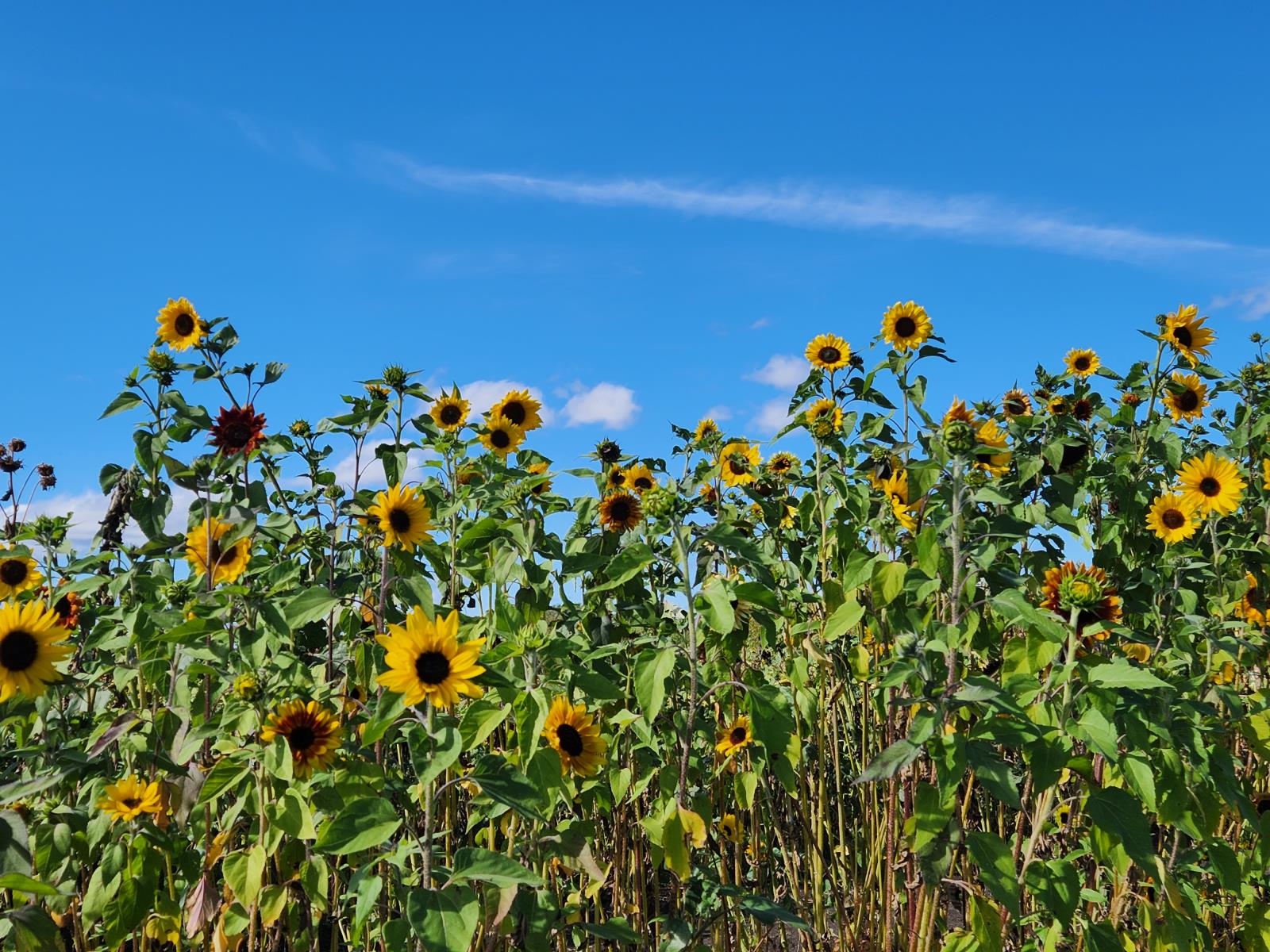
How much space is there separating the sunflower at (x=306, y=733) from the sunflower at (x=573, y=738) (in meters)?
0.45

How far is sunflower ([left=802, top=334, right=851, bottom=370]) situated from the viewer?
3.50m

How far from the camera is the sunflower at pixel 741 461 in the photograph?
11.3 feet

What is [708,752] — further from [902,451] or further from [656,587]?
[902,451]

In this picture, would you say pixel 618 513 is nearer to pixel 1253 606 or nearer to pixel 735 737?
pixel 735 737

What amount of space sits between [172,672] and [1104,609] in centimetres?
232

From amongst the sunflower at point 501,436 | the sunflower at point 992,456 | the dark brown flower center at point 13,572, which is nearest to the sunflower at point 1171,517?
the sunflower at point 992,456

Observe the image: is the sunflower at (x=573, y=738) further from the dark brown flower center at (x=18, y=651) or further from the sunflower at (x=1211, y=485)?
the sunflower at (x=1211, y=485)

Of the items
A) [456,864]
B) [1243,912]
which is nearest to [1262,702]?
[1243,912]

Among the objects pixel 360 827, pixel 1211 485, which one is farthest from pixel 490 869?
pixel 1211 485

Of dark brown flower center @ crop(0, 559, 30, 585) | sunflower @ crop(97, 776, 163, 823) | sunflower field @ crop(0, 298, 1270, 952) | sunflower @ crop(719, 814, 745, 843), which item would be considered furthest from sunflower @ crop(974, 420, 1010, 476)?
dark brown flower center @ crop(0, 559, 30, 585)

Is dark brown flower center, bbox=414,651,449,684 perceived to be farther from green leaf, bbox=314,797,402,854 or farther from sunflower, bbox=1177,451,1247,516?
sunflower, bbox=1177,451,1247,516

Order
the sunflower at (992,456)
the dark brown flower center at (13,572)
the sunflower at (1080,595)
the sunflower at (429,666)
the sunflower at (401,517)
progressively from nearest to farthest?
→ the sunflower at (429,666), the sunflower at (1080,595), the sunflower at (401,517), the sunflower at (992,456), the dark brown flower center at (13,572)

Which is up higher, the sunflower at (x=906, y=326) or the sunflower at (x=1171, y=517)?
the sunflower at (x=906, y=326)

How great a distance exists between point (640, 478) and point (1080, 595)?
1749mm
